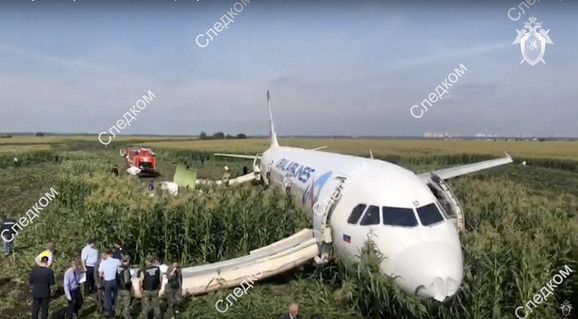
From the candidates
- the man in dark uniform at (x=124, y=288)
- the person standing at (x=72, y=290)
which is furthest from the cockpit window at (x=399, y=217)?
the person standing at (x=72, y=290)

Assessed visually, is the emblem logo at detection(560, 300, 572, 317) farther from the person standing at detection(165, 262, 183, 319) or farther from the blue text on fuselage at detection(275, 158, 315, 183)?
the person standing at detection(165, 262, 183, 319)

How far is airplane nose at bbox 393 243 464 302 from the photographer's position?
909 cm

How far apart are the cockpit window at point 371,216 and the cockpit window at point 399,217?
189 millimetres

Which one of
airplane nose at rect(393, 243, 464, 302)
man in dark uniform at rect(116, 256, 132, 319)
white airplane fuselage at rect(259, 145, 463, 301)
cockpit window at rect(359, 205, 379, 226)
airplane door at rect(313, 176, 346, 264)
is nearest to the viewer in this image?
airplane nose at rect(393, 243, 464, 302)

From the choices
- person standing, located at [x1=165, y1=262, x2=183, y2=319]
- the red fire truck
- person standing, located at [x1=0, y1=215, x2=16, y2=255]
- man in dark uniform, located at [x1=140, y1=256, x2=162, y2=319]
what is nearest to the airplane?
person standing, located at [x1=165, y1=262, x2=183, y2=319]

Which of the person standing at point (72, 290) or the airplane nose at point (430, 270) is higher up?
the airplane nose at point (430, 270)

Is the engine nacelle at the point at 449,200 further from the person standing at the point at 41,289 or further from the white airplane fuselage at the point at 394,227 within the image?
the person standing at the point at 41,289

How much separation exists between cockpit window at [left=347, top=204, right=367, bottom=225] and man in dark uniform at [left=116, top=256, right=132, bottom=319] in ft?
18.6

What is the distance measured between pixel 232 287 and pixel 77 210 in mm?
14403

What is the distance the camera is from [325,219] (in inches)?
477

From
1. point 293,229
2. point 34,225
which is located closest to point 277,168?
point 293,229

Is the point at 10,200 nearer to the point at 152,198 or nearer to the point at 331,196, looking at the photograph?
the point at 152,198

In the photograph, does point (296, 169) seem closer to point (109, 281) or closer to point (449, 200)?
point (449, 200)

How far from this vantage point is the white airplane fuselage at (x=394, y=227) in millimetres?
9280
